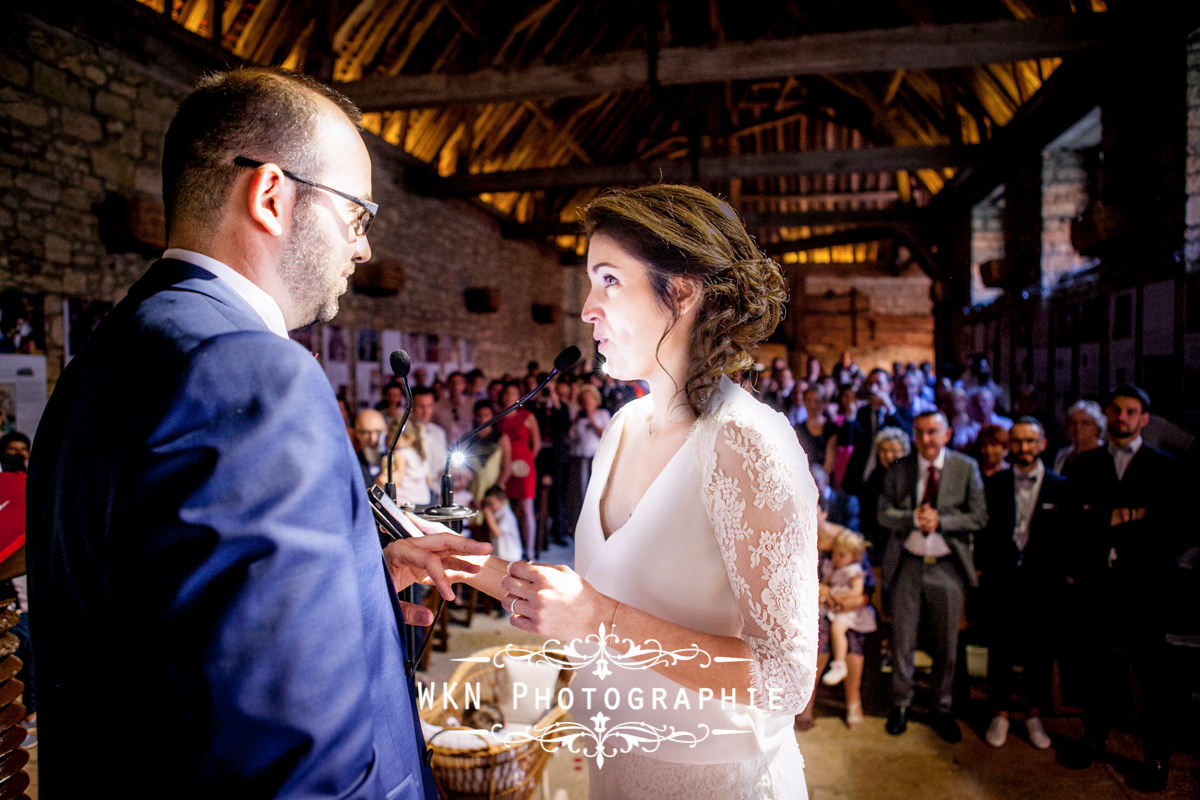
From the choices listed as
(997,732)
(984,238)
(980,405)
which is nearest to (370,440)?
(997,732)

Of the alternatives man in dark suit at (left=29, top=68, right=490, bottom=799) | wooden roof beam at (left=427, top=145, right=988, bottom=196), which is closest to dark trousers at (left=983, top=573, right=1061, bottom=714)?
man in dark suit at (left=29, top=68, right=490, bottom=799)

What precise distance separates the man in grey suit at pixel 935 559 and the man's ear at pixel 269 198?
3412 millimetres

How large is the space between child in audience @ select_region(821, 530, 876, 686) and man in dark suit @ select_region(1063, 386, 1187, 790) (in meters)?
0.99

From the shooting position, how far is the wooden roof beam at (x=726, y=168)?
763 cm

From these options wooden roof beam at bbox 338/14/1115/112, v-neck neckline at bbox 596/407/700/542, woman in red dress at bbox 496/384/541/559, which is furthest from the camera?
woman in red dress at bbox 496/384/541/559

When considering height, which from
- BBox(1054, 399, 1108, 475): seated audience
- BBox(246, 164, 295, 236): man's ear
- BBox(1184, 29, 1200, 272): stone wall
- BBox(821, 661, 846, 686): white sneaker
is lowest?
BBox(821, 661, 846, 686): white sneaker

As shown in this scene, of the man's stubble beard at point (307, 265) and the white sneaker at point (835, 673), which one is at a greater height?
the man's stubble beard at point (307, 265)

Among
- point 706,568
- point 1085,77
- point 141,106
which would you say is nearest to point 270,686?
point 706,568

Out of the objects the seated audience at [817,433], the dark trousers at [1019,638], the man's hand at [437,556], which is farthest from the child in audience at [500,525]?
the man's hand at [437,556]

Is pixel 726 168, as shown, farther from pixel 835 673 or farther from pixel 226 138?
pixel 226 138

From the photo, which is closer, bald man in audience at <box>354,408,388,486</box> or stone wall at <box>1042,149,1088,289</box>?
bald man in audience at <box>354,408,388,486</box>

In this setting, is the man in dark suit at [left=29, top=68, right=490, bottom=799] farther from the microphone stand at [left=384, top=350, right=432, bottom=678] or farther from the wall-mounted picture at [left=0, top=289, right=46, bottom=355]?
the wall-mounted picture at [left=0, top=289, right=46, bottom=355]

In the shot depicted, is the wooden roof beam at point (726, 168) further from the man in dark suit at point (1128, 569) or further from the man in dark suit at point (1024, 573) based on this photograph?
the man in dark suit at point (1128, 569)

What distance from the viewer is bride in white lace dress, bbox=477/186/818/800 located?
1.08 meters
